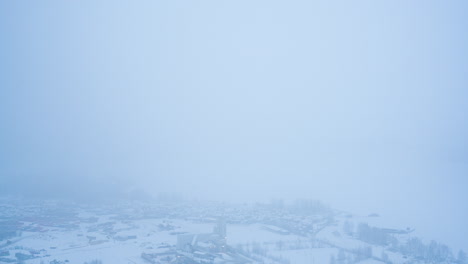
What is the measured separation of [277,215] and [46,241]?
4.36m

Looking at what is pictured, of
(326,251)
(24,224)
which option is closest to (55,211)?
(24,224)

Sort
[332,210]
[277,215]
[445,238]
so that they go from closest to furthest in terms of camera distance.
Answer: [445,238] < [277,215] < [332,210]

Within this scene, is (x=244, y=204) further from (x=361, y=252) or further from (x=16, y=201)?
(x=16, y=201)

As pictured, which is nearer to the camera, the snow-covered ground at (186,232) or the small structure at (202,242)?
the small structure at (202,242)

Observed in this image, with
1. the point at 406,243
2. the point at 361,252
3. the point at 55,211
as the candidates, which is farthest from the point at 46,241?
the point at 406,243

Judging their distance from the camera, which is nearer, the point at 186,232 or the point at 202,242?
the point at 202,242

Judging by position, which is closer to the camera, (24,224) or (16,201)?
(24,224)

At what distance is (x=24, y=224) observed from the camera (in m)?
7.00

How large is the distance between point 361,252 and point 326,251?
1.70 ft

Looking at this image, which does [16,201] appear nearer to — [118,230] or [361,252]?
[118,230]

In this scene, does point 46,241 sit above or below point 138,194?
below

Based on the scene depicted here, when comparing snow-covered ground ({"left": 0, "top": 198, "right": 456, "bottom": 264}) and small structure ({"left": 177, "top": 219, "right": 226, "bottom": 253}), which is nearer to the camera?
small structure ({"left": 177, "top": 219, "right": 226, "bottom": 253})

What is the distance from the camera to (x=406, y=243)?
21.0 feet

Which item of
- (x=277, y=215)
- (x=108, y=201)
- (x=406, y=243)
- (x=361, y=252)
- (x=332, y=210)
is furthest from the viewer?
(x=108, y=201)
